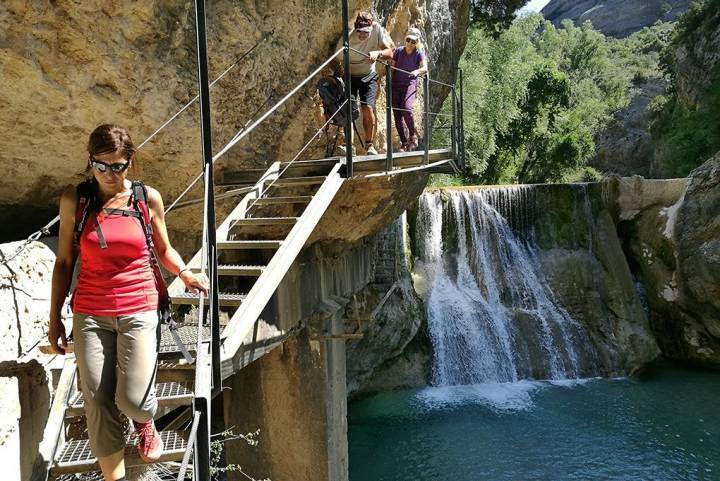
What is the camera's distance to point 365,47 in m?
6.24

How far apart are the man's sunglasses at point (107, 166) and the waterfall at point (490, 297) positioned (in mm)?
13575

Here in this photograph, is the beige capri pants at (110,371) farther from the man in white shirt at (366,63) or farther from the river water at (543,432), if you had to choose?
the river water at (543,432)

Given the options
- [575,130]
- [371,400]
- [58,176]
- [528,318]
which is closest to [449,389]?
[371,400]

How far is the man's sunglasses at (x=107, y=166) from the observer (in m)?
2.45

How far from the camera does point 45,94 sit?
4.65 meters

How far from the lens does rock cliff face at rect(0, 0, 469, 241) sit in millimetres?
4547

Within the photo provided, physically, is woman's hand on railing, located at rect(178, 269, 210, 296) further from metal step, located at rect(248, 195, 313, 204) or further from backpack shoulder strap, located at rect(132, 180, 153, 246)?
metal step, located at rect(248, 195, 313, 204)

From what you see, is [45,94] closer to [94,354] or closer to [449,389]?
[94,354]

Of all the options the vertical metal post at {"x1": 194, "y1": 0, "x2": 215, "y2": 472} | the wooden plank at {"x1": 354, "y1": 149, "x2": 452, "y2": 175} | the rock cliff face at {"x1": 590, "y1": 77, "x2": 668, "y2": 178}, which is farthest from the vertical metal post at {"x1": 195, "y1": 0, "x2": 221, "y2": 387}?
the rock cliff face at {"x1": 590, "y1": 77, "x2": 668, "y2": 178}

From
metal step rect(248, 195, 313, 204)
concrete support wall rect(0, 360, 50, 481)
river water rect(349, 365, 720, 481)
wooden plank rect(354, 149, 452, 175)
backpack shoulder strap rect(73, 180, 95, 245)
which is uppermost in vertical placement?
wooden plank rect(354, 149, 452, 175)

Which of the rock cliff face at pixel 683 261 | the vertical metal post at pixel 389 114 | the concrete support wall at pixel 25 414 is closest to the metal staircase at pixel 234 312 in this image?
the concrete support wall at pixel 25 414

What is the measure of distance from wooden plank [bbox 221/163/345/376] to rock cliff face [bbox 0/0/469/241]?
1.31 metres

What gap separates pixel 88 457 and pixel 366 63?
4.79 m

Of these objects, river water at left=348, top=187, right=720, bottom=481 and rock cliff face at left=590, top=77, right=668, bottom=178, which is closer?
river water at left=348, top=187, right=720, bottom=481
